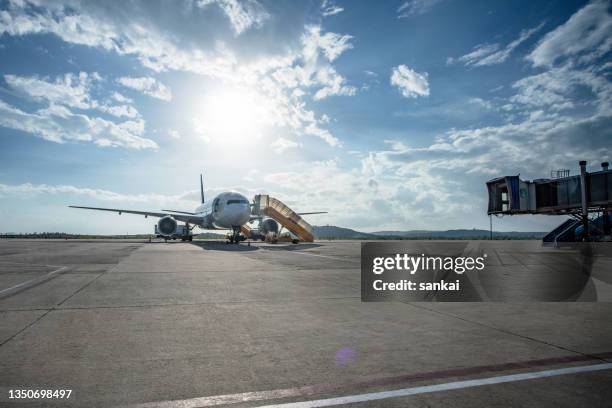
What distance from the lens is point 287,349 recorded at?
4.71 metres

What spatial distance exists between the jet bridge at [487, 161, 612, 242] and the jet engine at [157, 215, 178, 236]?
1212 inches

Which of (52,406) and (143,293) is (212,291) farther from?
(52,406)

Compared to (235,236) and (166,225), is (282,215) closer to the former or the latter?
(235,236)

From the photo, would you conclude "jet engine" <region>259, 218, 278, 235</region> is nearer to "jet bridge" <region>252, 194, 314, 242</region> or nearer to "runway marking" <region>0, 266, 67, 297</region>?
"jet bridge" <region>252, 194, 314, 242</region>

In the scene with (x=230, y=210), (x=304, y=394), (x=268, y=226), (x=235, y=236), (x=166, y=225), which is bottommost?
(x=304, y=394)

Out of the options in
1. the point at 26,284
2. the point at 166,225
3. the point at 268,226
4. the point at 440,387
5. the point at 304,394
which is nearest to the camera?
the point at 304,394

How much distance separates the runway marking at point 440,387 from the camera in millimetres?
3219

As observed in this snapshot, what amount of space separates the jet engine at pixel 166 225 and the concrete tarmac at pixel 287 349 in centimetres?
3353

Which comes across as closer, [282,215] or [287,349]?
[287,349]

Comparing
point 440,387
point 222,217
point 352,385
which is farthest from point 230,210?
point 440,387

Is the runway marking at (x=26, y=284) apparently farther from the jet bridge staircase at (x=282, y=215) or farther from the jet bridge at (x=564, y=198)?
the jet bridge staircase at (x=282, y=215)

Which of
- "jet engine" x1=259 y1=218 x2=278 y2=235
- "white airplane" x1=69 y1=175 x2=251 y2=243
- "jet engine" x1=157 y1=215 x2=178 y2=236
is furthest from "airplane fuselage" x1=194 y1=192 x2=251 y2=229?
"jet engine" x1=259 y1=218 x2=278 y2=235

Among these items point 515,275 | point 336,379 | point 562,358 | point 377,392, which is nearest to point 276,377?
point 336,379

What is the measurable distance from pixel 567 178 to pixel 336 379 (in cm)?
2952
